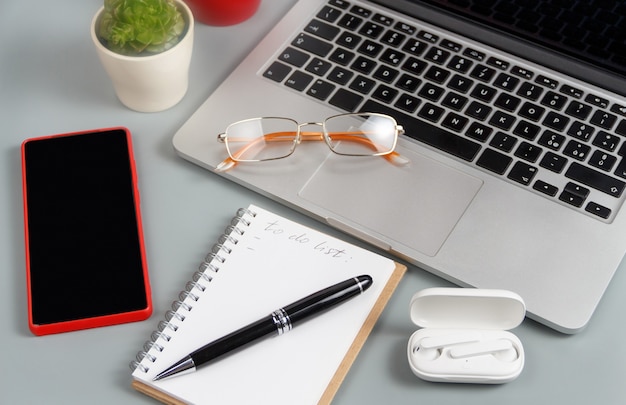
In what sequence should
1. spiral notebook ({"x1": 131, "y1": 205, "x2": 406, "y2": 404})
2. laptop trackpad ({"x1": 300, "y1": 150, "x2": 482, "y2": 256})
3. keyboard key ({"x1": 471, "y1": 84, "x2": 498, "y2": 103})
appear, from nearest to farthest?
spiral notebook ({"x1": 131, "y1": 205, "x2": 406, "y2": 404}), laptop trackpad ({"x1": 300, "y1": 150, "x2": 482, "y2": 256}), keyboard key ({"x1": 471, "y1": 84, "x2": 498, "y2": 103})

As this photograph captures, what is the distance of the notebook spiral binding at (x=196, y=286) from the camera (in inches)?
29.5

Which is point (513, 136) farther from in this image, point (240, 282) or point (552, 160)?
point (240, 282)

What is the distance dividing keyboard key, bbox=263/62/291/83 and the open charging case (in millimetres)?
350

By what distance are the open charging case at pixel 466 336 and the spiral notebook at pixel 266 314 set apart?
0.18 feet

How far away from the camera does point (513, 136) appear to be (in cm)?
90

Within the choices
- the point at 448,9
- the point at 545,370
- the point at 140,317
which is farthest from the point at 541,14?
the point at 140,317

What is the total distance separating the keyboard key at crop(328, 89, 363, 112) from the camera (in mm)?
942

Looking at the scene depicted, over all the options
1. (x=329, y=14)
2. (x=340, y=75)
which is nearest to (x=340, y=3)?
(x=329, y=14)

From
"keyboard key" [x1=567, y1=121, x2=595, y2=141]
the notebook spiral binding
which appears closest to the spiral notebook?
the notebook spiral binding

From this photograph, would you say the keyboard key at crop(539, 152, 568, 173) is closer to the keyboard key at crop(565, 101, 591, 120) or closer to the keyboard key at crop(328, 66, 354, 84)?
the keyboard key at crop(565, 101, 591, 120)

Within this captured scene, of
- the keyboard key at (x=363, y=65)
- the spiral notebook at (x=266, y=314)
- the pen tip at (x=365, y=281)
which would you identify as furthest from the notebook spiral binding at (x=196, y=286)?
the keyboard key at (x=363, y=65)

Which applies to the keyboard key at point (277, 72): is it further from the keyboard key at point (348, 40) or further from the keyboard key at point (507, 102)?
the keyboard key at point (507, 102)

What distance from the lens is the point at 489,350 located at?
73cm

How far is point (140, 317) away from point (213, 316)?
71 mm
